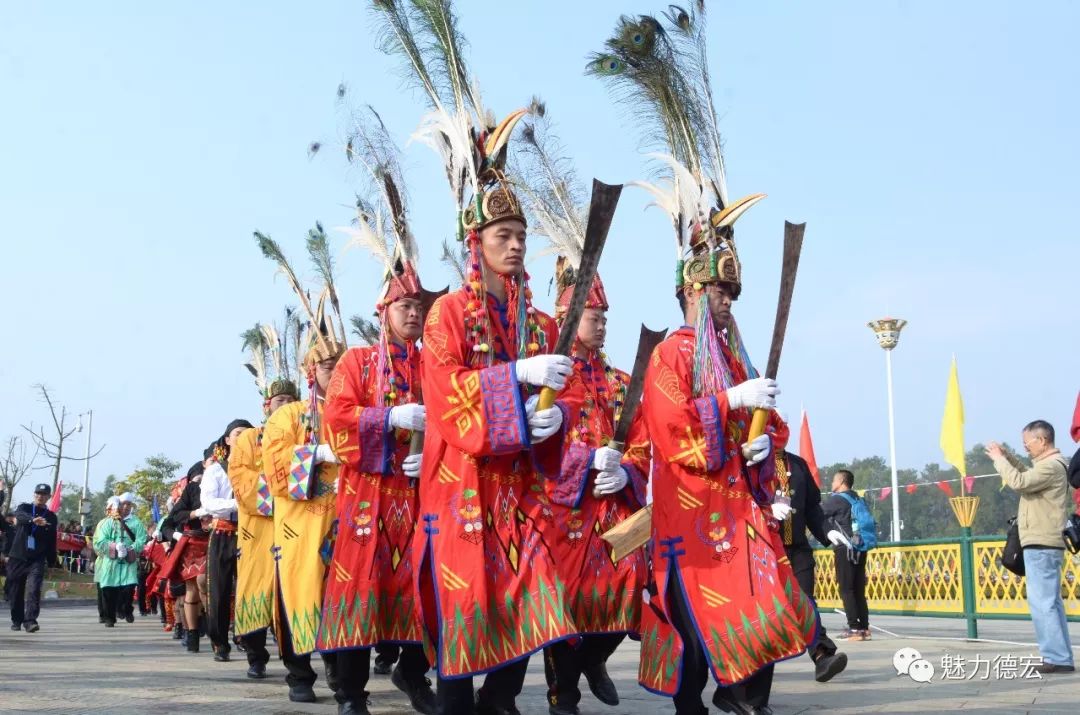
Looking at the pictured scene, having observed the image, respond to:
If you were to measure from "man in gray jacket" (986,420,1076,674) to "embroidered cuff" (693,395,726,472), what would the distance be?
13.1 feet

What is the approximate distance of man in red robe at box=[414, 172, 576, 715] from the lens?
4723mm

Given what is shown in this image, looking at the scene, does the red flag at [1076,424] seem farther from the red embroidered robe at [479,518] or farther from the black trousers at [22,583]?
the black trousers at [22,583]

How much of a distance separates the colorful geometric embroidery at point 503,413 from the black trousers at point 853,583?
730 centimetres

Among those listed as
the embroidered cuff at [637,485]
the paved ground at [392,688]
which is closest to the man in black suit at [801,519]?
the paved ground at [392,688]

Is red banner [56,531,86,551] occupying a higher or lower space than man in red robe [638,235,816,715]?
lower

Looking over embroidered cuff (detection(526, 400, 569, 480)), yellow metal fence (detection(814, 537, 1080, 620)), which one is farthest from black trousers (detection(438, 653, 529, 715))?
yellow metal fence (detection(814, 537, 1080, 620))

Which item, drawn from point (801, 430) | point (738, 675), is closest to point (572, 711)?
point (738, 675)

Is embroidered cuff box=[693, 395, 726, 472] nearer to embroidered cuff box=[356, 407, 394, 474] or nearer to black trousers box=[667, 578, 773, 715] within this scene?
black trousers box=[667, 578, 773, 715]

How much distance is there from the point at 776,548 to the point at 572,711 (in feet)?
4.91

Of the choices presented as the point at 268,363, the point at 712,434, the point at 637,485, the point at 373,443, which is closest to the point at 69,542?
the point at 268,363

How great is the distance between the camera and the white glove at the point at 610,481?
20.4 feet

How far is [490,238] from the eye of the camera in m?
5.40

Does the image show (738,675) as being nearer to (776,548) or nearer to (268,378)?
(776,548)

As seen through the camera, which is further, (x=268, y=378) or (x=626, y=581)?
(x=268, y=378)
